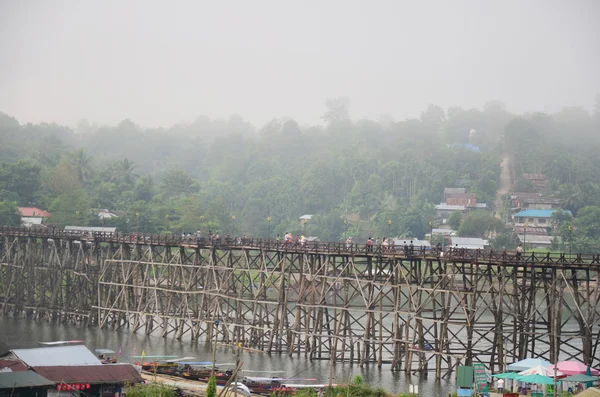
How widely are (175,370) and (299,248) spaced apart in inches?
379

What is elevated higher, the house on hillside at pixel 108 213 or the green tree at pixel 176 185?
the green tree at pixel 176 185

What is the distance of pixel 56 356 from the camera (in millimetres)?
38531

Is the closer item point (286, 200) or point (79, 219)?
point (79, 219)

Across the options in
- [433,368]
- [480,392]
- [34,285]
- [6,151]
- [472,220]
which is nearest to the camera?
[480,392]

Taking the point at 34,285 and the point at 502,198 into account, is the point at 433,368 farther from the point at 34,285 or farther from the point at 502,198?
the point at 502,198

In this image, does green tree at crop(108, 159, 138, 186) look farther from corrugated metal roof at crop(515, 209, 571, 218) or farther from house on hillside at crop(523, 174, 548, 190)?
house on hillside at crop(523, 174, 548, 190)

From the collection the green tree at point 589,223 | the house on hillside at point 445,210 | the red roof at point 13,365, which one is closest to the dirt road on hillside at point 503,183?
the house on hillside at point 445,210

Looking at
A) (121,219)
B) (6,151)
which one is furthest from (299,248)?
(6,151)

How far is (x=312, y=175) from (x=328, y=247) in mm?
84386

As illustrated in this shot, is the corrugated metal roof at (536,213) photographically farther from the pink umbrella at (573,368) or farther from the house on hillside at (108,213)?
the pink umbrella at (573,368)

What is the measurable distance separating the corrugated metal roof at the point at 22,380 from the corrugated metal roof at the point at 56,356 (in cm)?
190

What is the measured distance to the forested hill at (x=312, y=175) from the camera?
99812 millimetres

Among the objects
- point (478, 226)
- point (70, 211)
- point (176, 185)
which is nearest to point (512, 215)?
point (478, 226)

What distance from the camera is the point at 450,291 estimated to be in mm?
40438
